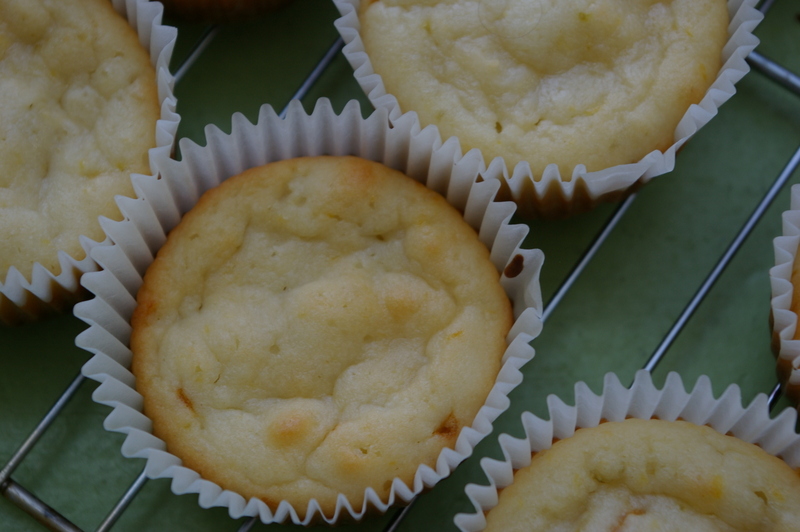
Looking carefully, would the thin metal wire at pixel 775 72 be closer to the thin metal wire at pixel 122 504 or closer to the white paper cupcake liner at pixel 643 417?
the white paper cupcake liner at pixel 643 417

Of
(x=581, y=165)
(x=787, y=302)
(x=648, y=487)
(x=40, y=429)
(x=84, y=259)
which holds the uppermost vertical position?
(x=581, y=165)

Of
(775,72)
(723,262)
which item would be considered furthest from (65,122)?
(775,72)

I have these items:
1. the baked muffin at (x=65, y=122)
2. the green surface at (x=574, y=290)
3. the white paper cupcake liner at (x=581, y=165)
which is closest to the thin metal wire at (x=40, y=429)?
the green surface at (x=574, y=290)

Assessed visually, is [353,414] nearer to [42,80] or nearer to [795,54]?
[42,80]

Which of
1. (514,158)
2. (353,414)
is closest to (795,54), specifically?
(514,158)

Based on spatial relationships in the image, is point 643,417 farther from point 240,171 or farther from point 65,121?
point 65,121

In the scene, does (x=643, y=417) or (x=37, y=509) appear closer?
(x=643, y=417)

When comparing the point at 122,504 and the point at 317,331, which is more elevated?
the point at 317,331
